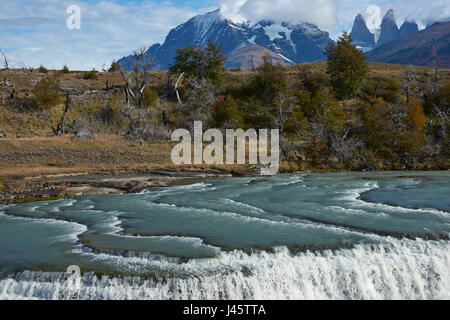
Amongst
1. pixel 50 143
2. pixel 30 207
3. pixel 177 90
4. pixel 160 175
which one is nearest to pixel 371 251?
pixel 30 207

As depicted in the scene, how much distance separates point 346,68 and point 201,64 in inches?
930

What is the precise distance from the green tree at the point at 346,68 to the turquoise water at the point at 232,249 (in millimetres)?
43737

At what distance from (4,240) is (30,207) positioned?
284 inches

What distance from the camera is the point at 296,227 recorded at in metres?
17.0

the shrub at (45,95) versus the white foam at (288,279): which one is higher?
the shrub at (45,95)

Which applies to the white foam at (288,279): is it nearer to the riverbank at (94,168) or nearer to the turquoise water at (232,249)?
the turquoise water at (232,249)

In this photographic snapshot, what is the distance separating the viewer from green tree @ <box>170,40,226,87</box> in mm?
64812

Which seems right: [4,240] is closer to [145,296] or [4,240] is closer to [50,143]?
[145,296]

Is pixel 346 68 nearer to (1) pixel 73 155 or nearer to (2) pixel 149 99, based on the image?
(2) pixel 149 99

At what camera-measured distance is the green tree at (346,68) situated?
2505 inches

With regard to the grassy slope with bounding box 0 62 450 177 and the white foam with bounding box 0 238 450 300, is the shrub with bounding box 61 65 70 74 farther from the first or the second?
the white foam with bounding box 0 238 450 300

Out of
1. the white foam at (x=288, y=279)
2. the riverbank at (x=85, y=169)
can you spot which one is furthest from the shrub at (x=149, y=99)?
the white foam at (x=288, y=279)

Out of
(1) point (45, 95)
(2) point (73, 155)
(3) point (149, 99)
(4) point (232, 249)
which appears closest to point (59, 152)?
(2) point (73, 155)

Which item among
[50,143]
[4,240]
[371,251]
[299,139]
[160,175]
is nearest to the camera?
[371,251]
